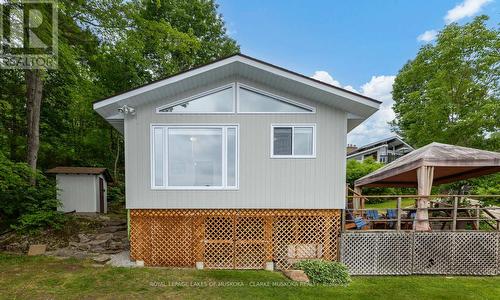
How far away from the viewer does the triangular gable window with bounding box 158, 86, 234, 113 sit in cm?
634

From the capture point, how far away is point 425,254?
6.33 metres

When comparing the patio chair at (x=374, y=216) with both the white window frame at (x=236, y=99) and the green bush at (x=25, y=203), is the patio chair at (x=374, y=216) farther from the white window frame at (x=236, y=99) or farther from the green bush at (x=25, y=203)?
the green bush at (x=25, y=203)

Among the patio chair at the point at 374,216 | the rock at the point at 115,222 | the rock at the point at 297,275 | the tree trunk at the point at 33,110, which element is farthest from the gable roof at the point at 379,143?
the tree trunk at the point at 33,110

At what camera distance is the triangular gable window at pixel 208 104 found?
20.8ft

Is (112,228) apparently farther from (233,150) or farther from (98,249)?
(233,150)

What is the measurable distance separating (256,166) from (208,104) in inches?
79.5

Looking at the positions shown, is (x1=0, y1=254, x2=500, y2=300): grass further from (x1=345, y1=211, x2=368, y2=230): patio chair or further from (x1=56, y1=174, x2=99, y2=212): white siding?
(x1=56, y1=174, x2=99, y2=212): white siding

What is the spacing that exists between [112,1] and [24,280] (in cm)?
815

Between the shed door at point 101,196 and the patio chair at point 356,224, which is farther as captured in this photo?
the shed door at point 101,196

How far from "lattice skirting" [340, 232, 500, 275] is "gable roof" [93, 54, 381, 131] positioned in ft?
11.1

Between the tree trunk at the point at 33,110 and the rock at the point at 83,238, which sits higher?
the tree trunk at the point at 33,110

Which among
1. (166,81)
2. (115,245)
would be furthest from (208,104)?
(115,245)

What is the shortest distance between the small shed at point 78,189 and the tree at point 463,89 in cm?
1565

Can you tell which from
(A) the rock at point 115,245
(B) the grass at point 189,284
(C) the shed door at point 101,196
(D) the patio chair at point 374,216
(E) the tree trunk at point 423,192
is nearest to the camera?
(B) the grass at point 189,284
